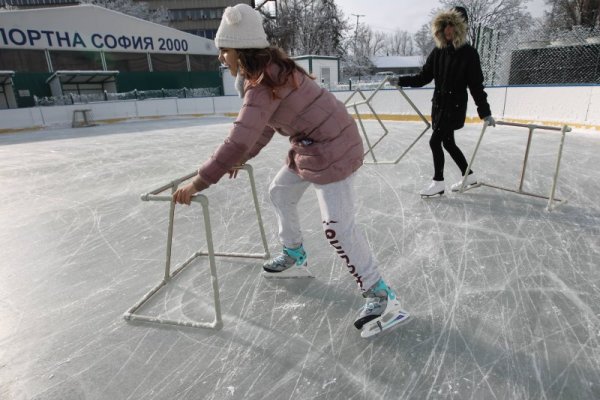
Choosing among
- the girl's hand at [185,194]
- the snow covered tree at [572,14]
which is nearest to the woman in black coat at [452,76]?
the girl's hand at [185,194]

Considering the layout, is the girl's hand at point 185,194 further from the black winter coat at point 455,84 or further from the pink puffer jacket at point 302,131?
the black winter coat at point 455,84

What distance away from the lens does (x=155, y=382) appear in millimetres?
1435

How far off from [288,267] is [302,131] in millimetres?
929

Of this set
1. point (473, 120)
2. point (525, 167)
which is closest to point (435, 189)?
point (525, 167)

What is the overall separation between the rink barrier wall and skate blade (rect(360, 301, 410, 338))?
668 centimetres

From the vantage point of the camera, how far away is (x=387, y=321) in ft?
5.41

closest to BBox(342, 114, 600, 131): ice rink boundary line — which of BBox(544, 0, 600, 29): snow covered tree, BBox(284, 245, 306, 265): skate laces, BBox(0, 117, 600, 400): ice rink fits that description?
BBox(0, 117, 600, 400): ice rink

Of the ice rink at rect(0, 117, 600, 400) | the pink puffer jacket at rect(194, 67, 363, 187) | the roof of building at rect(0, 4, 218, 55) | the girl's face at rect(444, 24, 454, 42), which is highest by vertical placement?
the roof of building at rect(0, 4, 218, 55)

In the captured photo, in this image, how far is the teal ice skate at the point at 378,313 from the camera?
5.35 ft

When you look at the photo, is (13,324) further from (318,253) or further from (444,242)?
(444,242)

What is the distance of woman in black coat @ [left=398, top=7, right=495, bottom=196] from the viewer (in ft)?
9.75

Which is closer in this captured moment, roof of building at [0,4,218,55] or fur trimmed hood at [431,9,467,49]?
fur trimmed hood at [431,9,467,49]

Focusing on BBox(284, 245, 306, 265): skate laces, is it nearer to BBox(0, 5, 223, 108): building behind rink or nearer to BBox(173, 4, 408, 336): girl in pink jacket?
BBox(173, 4, 408, 336): girl in pink jacket

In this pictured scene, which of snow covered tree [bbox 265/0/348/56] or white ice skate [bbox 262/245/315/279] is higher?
snow covered tree [bbox 265/0/348/56]
